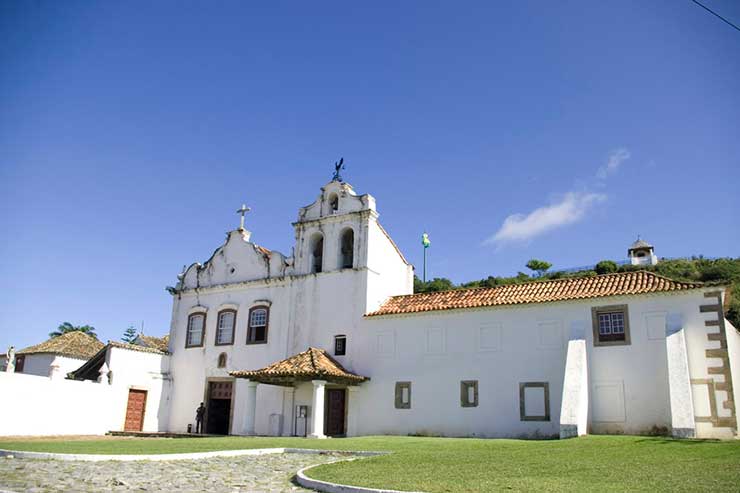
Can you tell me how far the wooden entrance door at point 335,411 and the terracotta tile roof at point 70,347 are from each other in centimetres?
2083

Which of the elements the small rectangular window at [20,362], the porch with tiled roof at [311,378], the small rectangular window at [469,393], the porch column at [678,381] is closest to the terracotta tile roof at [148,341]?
the small rectangular window at [20,362]

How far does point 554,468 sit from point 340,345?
53.0ft

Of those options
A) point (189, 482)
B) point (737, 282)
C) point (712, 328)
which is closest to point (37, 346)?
point (189, 482)

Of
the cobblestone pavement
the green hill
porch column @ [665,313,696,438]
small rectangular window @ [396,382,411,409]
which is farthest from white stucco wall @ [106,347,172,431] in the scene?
the green hill

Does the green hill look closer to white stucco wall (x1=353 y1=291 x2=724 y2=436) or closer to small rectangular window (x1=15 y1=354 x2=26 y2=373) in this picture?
white stucco wall (x1=353 y1=291 x2=724 y2=436)

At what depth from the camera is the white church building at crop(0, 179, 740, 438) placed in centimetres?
1902

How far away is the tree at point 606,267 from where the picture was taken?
63.3 metres

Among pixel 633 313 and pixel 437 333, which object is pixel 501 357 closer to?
pixel 437 333

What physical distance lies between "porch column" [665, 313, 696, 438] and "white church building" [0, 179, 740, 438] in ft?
0.11

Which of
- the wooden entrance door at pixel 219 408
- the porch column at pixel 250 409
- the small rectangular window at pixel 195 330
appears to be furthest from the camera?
the small rectangular window at pixel 195 330

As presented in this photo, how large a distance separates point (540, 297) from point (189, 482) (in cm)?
1520

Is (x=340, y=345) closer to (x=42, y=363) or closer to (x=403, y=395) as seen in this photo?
(x=403, y=395)

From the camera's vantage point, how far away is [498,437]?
2117 cm

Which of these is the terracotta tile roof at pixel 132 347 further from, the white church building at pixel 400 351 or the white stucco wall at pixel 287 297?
the white stucco wall at pixel 287 297
